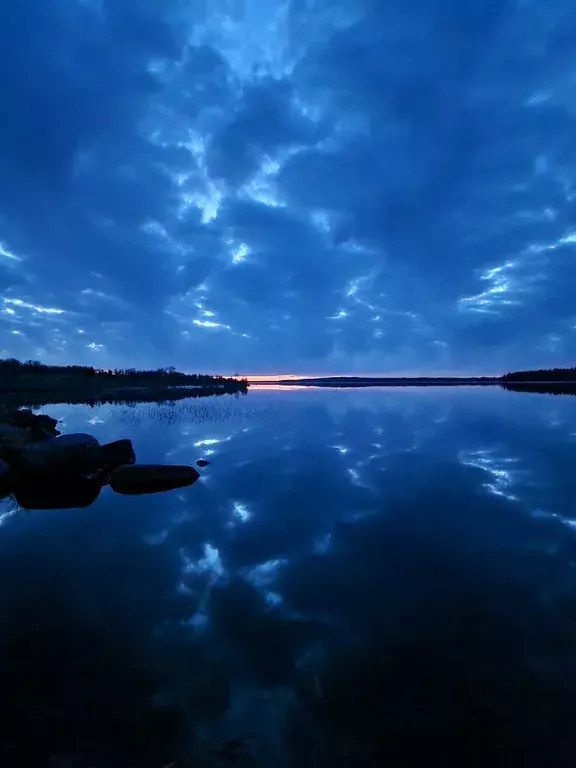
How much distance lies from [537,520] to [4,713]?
11.8 m

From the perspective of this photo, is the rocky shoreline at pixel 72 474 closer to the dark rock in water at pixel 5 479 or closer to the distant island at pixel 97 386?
the dark rock in water at pixel 5 479

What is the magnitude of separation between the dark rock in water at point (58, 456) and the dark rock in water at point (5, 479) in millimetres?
430

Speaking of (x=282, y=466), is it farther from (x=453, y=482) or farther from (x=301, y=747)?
(x=301, y=747)

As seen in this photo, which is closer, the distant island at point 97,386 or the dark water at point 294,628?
the dark water at point 294,628

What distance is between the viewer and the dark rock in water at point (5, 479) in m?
14.6

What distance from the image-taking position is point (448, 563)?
332 inches

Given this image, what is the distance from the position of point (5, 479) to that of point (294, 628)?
14.3 metres

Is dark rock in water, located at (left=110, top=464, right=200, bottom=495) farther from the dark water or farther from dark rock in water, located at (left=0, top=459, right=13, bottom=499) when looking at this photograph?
dark rock in water, located at (left=0, top=459, right=13, bottom=499)

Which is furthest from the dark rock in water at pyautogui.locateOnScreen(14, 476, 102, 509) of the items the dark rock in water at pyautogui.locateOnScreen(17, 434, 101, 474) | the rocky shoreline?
the dark rock in water at pyautogui.locateOnScreen(17, 434, 101, 474)

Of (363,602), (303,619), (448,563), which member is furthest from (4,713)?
(448,563)

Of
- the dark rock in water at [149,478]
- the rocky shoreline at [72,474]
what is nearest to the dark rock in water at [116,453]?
the rocky shoreline at [72,474]

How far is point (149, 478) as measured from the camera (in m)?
15.1

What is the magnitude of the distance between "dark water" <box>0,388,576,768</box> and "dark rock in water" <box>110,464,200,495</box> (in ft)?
2.52

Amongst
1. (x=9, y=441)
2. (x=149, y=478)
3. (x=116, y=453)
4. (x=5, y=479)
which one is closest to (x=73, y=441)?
(x=116, y=453)
